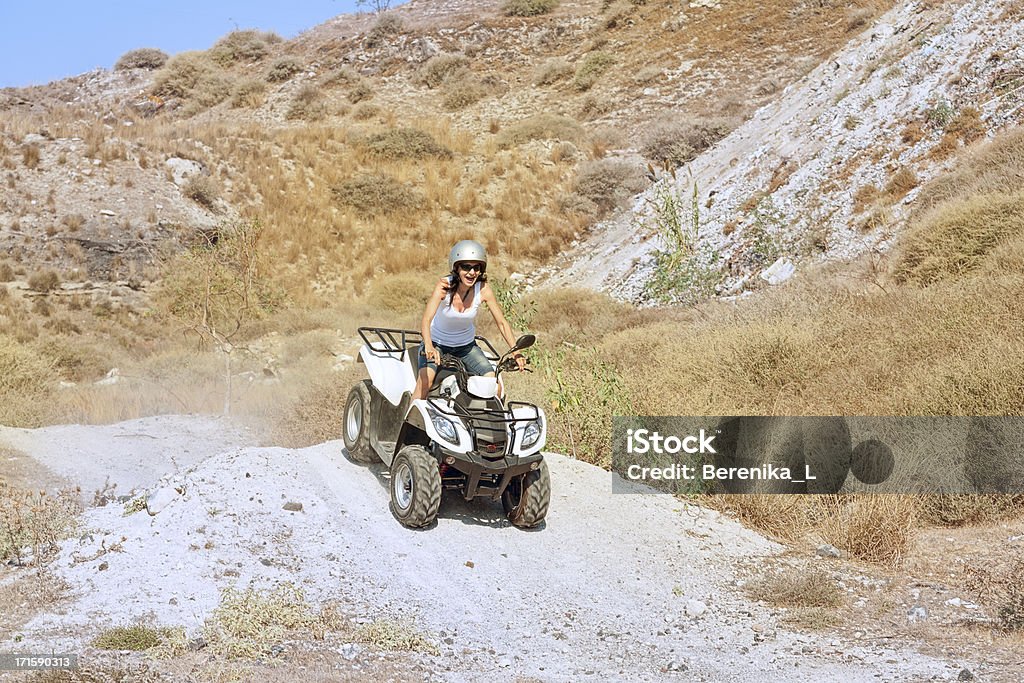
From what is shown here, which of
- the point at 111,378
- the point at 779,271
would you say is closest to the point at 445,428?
the point at 779,271

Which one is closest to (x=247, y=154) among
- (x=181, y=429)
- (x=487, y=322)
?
(x=487, y=322)

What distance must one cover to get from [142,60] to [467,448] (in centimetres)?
4362

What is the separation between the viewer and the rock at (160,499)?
5.86 metres

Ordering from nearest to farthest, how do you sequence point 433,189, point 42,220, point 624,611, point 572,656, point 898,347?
point 572,656 < point 624,611 < point 898,347 < point 42,220 < point 433,189

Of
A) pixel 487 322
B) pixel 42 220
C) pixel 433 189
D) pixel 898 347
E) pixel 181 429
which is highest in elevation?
pixel 433 189

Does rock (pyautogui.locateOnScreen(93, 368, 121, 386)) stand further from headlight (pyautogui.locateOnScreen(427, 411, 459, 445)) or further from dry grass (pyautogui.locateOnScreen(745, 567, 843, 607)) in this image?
dry grass (pyautogui.locateOnScreen(745, 567, 843, 607))

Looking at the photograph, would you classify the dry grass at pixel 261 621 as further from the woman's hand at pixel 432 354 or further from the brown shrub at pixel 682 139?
the brown shrub at pixel 682 139

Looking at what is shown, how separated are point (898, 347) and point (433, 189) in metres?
18.3

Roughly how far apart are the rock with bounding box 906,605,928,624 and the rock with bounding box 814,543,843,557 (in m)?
1.07

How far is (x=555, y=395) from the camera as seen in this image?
28.4ft

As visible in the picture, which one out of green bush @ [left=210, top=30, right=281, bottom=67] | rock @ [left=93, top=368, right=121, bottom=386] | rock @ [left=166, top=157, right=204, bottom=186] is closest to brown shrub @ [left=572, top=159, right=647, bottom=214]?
rock @ [left=166, top=157, right=204, bottom=186]

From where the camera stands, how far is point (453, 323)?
6312 millimetres

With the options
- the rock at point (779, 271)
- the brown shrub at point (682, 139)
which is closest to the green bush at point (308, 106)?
the brown shrub at point (682, 139)

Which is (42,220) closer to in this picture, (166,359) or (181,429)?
(166,359)
